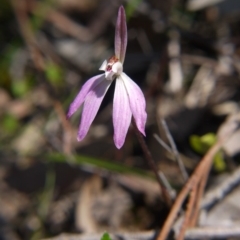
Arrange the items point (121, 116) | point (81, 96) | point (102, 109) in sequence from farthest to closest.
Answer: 1. point (102, 109)
2. point (81, 96)
3. point (121, 116)

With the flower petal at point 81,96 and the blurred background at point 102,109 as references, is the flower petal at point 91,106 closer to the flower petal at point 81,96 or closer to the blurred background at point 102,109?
the flower petal at point 81,96

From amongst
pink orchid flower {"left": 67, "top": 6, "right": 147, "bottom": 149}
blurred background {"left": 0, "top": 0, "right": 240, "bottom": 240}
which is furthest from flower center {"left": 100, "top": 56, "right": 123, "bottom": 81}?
blurred background {"left": 0, "top": 0, "right": 240, "bottom": 240}

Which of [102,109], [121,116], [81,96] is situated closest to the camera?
[121,116]

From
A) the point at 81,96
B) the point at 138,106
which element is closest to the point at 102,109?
the point at 81,96

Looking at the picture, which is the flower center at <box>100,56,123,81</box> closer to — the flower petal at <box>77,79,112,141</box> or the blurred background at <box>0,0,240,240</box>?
the flower petal at <box>77,79,112,141</box>

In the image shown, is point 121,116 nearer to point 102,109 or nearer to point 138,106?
point 138,106

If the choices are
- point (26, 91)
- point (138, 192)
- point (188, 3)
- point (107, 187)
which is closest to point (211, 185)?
point (138, 192)
